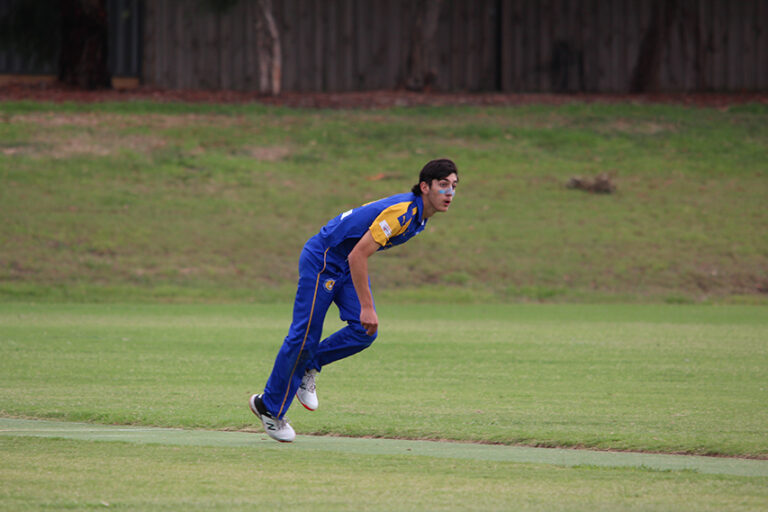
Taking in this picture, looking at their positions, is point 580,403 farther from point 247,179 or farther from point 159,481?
point 247,179

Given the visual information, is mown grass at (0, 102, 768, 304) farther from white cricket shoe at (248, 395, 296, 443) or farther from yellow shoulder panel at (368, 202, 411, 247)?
yellow shoulder panel at (368, 202, 411, 247)

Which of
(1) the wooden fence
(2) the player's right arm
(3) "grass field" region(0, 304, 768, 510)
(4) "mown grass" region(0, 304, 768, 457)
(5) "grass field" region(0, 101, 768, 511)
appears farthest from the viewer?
(1) the wooden fence

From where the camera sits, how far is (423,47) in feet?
111

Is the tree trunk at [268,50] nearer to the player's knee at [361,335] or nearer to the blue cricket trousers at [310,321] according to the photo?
the blue cricket trousers at [310,321]

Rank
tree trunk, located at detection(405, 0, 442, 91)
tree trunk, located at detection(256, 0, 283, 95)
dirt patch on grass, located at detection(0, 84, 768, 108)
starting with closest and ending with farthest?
tree trunk, located at detection(256, 0, 283, 95) < dirt patch on grass, located at detection(0, 84, 768, 108) < tree trunk, located at detection(405, 0, 442, 91)

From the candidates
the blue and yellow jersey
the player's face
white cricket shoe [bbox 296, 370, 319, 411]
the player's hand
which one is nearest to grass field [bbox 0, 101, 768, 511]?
white cricket shoe [bbox 296, 370, 319, 411]

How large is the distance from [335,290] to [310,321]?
304 mm

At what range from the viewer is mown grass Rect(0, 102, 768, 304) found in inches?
914

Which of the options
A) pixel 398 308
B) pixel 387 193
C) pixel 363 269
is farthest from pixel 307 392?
pixel 387 193

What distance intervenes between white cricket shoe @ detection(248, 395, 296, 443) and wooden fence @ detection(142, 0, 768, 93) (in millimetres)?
27007

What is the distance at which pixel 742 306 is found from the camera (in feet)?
70.9

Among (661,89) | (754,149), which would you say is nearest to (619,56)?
(661,89)

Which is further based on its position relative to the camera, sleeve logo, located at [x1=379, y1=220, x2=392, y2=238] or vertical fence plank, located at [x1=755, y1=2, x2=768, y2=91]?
vertical fence plank, located at [x1=755, y1=2, x2=768, y2=91]

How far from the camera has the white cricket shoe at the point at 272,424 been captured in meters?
8.02
